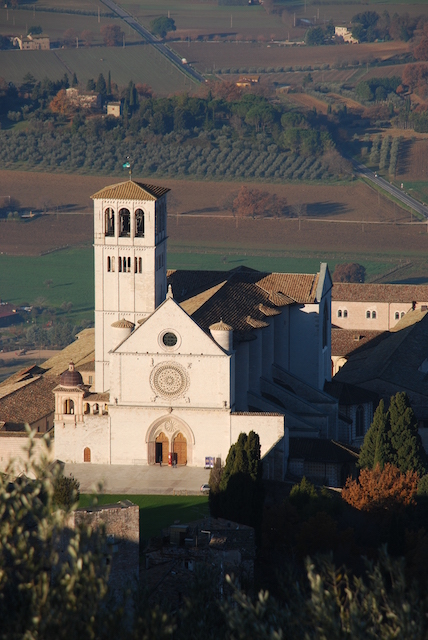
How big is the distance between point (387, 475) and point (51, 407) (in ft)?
70.2

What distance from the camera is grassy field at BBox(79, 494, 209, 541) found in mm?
68062

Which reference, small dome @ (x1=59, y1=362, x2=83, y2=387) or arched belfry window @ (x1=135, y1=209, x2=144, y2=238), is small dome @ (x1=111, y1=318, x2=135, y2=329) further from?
arched belfry window @ (x1=135, y1=209, x2=144, y2=238)

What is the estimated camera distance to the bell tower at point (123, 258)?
269 feet

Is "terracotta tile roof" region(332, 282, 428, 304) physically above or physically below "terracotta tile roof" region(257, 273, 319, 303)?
below

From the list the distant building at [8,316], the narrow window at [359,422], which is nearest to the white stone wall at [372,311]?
the narrow window at [359,422]

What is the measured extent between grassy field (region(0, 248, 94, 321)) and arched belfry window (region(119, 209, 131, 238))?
275ft

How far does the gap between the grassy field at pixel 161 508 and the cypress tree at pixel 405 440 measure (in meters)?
10.3

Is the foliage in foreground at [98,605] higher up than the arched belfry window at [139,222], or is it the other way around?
the arched belfry window at [139,222]

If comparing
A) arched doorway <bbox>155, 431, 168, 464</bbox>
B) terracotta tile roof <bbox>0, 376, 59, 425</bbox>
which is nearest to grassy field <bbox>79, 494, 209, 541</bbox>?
arched doorway <bbox>155, 431, 168, 464</bbox>

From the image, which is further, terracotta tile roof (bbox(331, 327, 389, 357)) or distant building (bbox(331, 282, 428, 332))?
distant building (bbox(331, 282, 428, 332))

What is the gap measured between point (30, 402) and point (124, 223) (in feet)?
37.0

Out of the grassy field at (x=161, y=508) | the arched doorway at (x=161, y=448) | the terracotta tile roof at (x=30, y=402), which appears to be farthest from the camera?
the terracotta tile roof at (x=30, y=402)

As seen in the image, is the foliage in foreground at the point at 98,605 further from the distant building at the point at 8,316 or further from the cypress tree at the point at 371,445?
the distant building at the point at 8,316

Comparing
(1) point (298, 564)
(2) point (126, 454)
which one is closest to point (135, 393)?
(2) point (126, 454)
